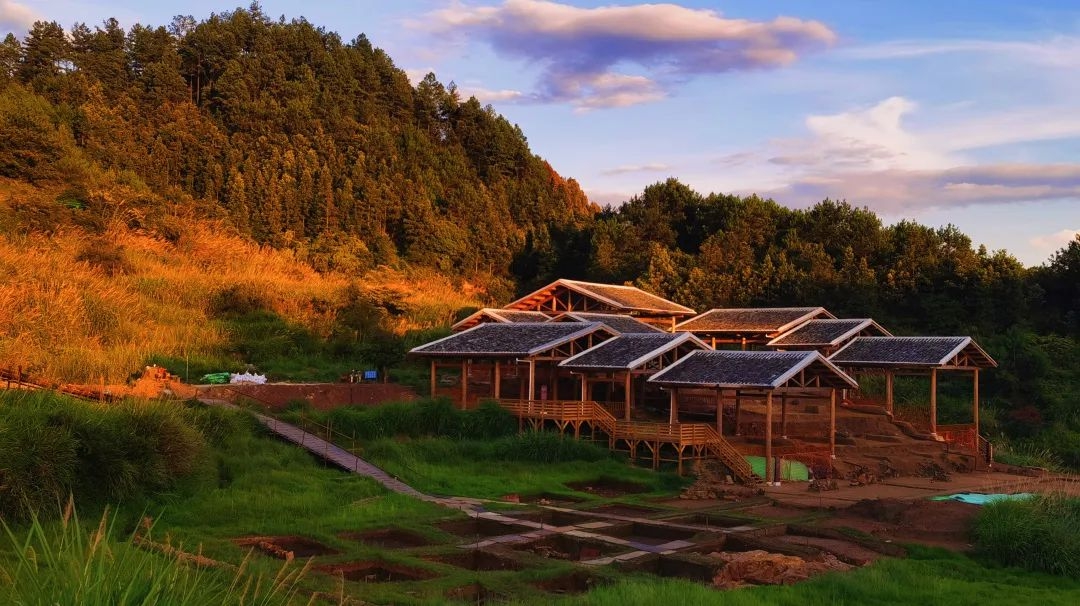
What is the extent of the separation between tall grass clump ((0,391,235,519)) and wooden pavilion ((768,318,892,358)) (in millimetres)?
23041

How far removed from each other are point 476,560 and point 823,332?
24.1 m

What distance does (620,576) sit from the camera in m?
12.1

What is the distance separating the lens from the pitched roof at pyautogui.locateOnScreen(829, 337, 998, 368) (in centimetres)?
2939

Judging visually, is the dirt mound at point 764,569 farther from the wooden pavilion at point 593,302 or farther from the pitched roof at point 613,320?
the wooden pavilion at point 593,302

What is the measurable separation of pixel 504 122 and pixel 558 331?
48.4m

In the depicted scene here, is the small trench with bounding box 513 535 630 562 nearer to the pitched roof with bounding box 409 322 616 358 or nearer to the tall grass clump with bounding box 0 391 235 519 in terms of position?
the tall grass clump with bounding box 0 391 235 519

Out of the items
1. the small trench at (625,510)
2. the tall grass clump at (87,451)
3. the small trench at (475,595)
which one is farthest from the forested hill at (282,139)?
the small trench at (475,595)

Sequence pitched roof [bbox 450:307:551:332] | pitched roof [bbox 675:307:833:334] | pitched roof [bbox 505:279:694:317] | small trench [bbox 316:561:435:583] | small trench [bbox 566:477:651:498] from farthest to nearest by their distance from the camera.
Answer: pitched roof [bbox 505:279:694:317] < pitched roof [bbox 675:307:833:334] < pitched roof [bbox 450:307:551:332] < small trench [bbox 566:477:651:498] < small trench [bbox 316:561:435:583]

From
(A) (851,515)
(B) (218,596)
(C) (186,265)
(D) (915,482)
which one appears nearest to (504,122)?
(C) (186,265)

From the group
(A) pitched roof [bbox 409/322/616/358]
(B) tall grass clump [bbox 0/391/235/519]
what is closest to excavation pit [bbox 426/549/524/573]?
(B) tall grass clump [bbox 0/391/235/519]

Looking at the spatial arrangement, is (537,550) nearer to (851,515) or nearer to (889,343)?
(851,515)

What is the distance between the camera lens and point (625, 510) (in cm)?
1836

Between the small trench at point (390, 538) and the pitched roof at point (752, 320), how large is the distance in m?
23.7

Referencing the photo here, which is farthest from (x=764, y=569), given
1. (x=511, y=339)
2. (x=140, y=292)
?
(x=140, y=292)
